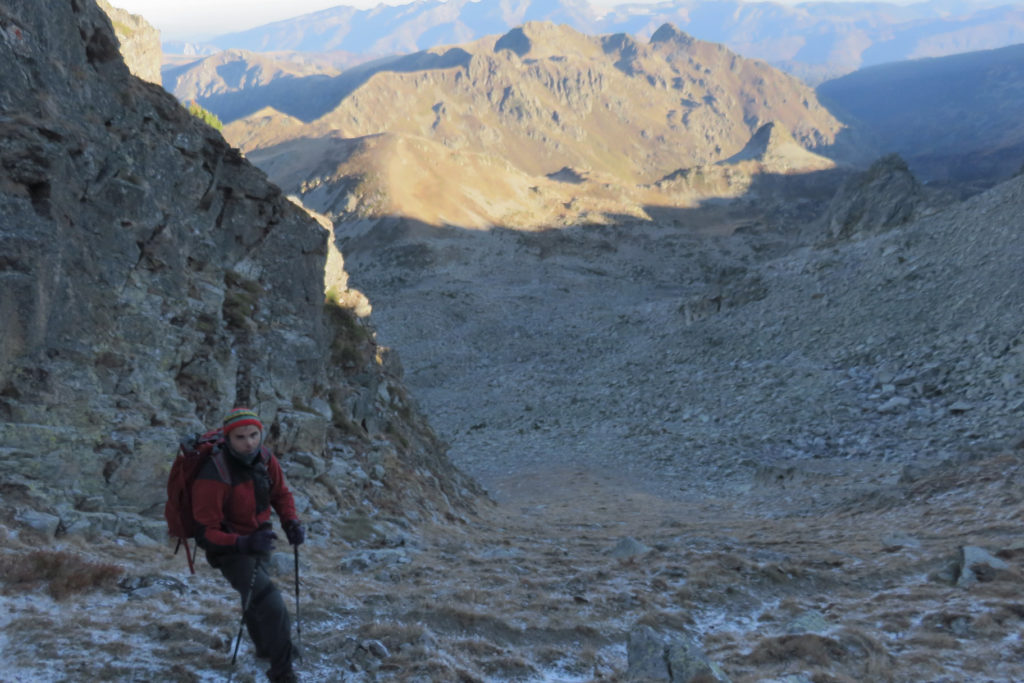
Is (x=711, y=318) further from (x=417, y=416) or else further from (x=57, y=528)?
(x=57, y=528)

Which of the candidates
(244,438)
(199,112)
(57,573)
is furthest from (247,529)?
(199,112)

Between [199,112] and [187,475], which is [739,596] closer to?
[187,475]

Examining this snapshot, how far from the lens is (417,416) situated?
2195 centimetres

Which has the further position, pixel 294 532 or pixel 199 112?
pixel 199 112

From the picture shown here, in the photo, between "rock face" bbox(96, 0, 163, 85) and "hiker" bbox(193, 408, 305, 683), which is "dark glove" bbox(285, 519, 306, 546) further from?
"rock face" bbox(96, 0, 163, 85)

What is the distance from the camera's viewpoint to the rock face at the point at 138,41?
86.8 feet

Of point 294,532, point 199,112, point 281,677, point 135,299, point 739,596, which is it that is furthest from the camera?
point 199,112

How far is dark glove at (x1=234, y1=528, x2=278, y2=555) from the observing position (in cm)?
550

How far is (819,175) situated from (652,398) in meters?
138

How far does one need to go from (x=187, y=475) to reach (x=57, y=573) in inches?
106

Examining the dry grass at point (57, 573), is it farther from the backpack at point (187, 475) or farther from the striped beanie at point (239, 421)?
the striped beanie at point (239, 421)

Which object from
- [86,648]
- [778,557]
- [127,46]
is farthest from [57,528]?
[127,46]

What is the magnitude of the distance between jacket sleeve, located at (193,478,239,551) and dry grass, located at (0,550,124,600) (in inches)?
95.5

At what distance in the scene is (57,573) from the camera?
7062 millimetres
